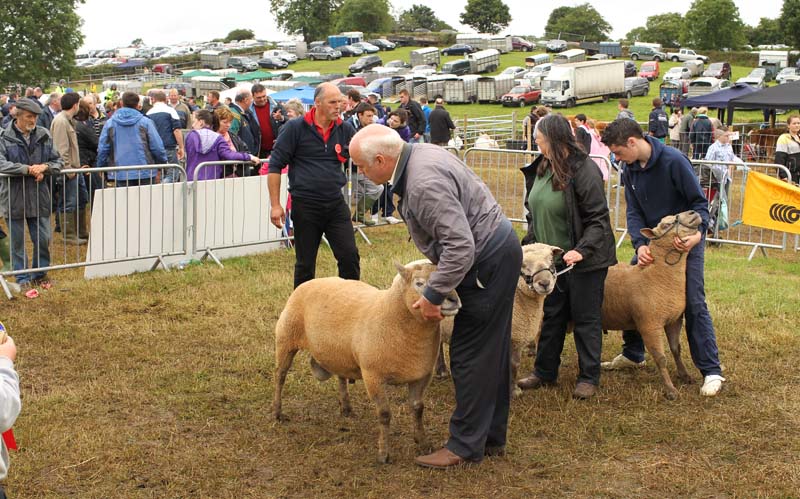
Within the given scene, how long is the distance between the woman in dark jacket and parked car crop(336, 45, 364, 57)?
8491 centimetres

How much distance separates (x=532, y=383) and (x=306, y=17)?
11865 cm

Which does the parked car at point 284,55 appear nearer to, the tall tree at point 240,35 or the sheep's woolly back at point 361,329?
the tall tree at point 240,35

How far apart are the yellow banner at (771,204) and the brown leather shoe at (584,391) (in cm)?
679

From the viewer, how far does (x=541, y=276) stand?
5.50 meters

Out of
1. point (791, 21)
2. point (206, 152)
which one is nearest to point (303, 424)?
point (206, 152)

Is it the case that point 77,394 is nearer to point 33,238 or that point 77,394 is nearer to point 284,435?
point 284,435

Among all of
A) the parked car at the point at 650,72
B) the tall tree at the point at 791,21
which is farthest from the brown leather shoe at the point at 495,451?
the tall tree at the point at 791,21

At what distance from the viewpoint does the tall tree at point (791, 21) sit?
8319 cm

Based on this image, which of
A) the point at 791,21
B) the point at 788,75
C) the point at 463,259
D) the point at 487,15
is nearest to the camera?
the point at 463,259

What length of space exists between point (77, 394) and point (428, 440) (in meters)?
2.66

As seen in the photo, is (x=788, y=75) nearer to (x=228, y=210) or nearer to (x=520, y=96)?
(x=520, y=96)

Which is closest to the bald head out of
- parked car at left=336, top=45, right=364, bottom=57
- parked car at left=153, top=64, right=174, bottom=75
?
parked car at left=153, top=64, right=174, bottom=75

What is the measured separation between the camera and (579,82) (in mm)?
47438

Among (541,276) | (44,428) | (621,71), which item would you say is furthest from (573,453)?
(621,71)
